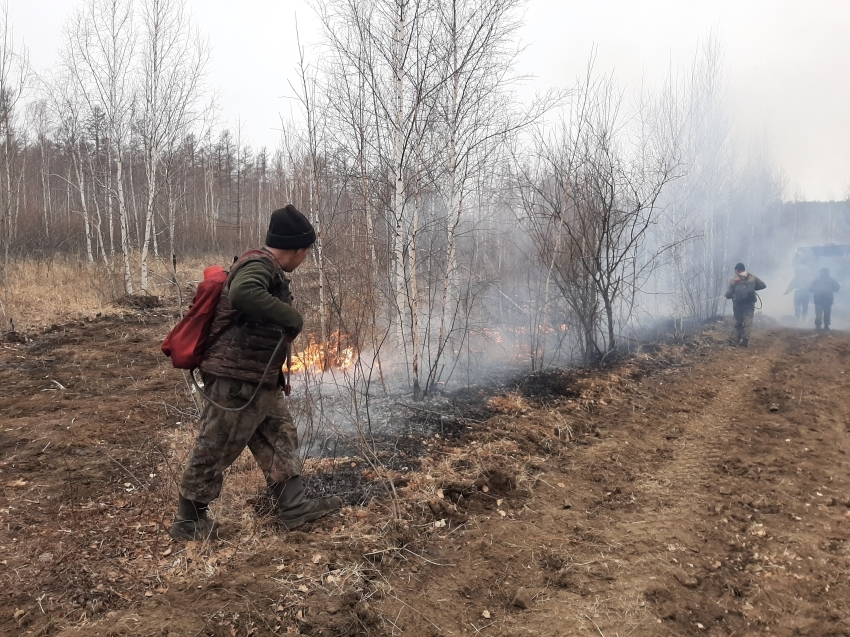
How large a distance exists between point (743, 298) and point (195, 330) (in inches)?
435

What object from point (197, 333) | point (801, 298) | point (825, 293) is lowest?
point (801, 298)

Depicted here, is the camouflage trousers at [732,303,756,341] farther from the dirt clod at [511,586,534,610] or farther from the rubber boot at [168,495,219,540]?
the rubber boot at [168,495,219,540]

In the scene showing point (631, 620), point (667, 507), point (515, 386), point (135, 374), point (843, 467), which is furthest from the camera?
point (135, 374)

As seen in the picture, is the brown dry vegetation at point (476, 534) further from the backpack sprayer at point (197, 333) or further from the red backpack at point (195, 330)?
the red backpack at point (195, 330)

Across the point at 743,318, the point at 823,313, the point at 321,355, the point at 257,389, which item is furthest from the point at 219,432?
the point at 823,313

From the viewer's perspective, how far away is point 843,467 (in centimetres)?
439

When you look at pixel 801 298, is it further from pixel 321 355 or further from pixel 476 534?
pixel 476 534

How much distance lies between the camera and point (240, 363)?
2.91 m

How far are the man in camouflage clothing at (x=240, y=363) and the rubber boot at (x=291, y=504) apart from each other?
0.37 ft

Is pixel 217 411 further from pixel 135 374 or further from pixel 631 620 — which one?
pixel 135 374

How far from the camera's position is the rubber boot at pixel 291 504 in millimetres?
3154

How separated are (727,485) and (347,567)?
328 centimetres

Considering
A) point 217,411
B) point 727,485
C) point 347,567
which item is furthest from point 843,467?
point 217,411

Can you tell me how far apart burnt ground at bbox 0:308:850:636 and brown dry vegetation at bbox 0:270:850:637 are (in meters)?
0.01
